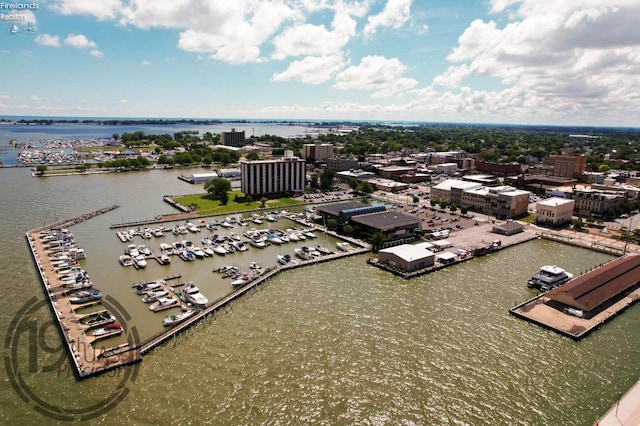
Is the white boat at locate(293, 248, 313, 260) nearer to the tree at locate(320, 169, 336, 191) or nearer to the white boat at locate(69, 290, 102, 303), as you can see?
the white boat at locate(69, 290, 102, 303)

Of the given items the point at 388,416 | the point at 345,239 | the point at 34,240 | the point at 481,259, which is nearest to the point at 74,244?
the point at 34,240

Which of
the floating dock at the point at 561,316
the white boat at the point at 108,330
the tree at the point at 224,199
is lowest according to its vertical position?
the floating dock at the point at 561,316

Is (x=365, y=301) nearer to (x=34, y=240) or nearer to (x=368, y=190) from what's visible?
(x=34, y=240)

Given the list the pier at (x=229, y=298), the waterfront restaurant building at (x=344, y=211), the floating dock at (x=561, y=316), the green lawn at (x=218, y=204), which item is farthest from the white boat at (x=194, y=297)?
the green lawn at (x=218, y=204)

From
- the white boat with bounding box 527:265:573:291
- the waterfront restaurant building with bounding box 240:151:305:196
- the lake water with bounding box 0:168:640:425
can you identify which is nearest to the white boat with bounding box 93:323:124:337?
the lake water with bounding box 0:168:640:425

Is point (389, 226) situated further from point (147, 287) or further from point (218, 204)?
point (218, 204)

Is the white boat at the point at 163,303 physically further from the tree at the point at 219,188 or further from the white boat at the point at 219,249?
the tree at the point at 219,188

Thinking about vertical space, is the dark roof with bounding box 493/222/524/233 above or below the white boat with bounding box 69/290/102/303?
above
